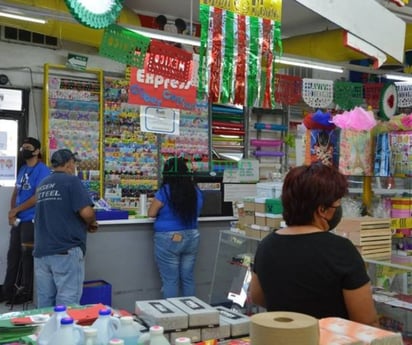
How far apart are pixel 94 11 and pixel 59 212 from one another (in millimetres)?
1710

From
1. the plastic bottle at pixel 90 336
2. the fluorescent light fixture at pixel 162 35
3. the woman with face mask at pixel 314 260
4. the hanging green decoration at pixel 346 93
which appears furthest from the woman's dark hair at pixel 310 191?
the hanging green decoration at pixel 346 93

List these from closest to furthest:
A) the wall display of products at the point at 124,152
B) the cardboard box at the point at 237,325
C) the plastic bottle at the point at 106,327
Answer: the plastic bottle at the point at 106,327, the cardboard box at the point at 237,325, the wall display of products at the point at 124,152

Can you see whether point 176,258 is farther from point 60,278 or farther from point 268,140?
point 268,140

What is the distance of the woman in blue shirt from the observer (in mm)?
5262

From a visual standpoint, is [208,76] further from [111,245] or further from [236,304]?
[111,245]

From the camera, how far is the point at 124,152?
24.5 feet

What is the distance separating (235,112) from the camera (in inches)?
330

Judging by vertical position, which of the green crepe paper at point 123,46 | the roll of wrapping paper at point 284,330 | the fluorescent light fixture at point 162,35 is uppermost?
the fluorescent light fixture at point 162,35

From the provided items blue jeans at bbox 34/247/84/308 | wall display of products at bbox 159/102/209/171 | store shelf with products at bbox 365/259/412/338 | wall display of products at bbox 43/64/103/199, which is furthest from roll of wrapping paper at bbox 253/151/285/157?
store shelf with products at bbox 365/259/412/338

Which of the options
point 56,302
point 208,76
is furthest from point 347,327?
point 56,302

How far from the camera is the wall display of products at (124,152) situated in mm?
7371

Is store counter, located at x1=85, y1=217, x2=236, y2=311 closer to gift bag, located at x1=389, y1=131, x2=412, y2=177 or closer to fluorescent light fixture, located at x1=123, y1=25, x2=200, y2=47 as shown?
fluorescent light fixture, located at x1=123, y1=25, x2=200, y2=47

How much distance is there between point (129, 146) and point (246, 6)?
443cm

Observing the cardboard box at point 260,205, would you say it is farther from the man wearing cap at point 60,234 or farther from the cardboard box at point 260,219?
the man wearing cap at point 60,234
